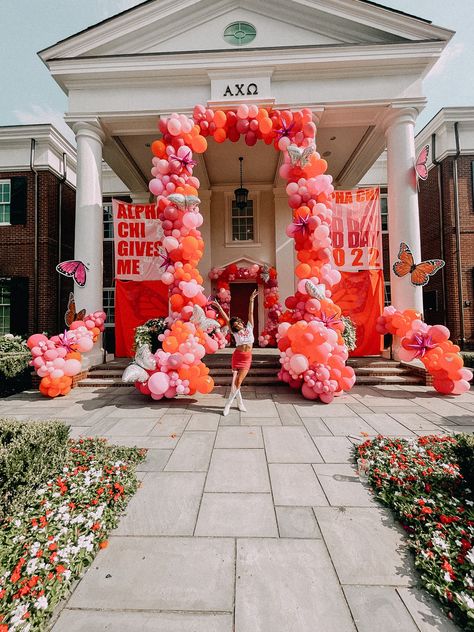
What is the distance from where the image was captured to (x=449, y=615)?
71.9 inches

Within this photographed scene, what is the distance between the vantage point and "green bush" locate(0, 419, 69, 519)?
109 inches

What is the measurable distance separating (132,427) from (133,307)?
603 centimetres

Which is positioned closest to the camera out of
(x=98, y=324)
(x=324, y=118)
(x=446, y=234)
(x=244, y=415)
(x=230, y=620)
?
(x=230, y=620)

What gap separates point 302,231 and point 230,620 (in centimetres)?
637

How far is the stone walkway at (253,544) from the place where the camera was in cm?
185

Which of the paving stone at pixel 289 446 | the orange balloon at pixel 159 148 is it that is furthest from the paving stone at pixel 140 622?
the orange balloon at pixel 159 148

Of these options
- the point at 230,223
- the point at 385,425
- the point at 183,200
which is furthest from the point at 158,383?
the point at 230,223

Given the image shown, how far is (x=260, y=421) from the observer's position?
5113 millimetres

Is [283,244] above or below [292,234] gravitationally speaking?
above

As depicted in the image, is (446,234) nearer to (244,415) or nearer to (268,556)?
(244,415)

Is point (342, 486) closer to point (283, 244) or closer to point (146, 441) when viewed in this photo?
point (146, 441)

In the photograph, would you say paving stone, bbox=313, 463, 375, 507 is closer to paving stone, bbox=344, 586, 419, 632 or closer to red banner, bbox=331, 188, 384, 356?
paving stone, bbox=344, 586, 419, 632

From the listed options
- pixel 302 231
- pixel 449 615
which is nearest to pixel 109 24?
pixel 302 231

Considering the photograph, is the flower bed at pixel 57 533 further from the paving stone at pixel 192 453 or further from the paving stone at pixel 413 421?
the paving stone at pixel 413 421
